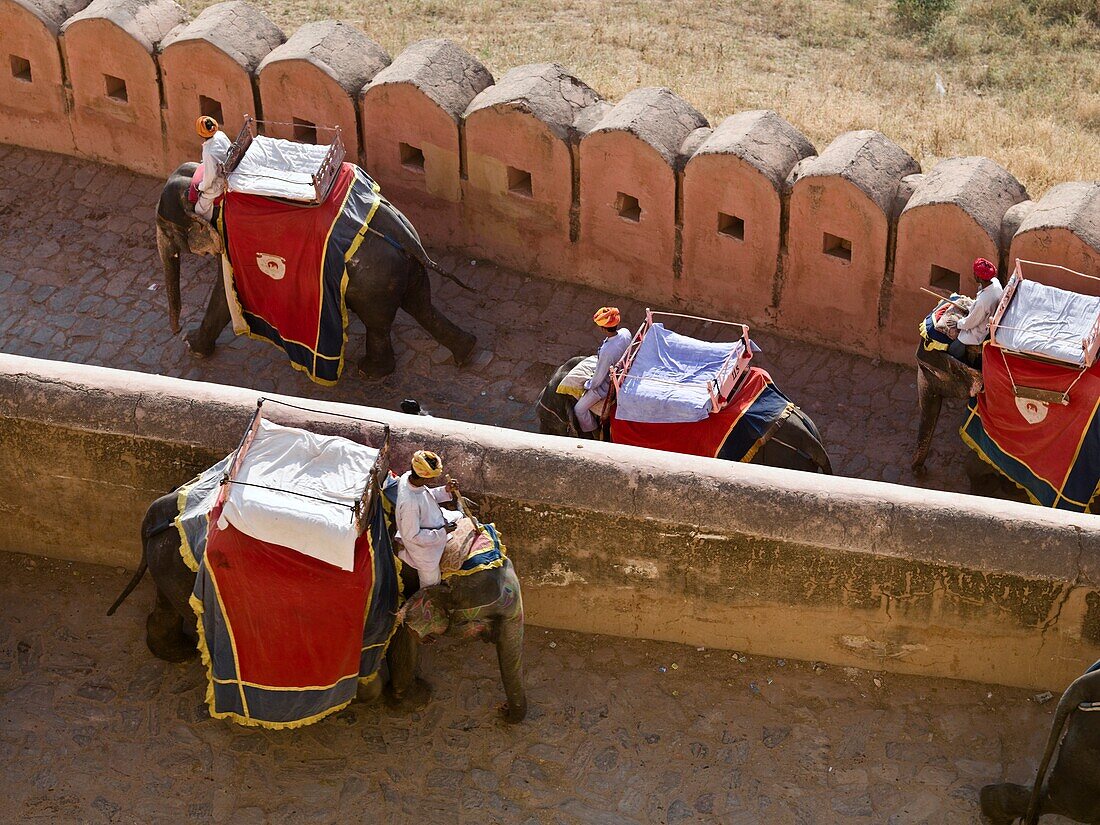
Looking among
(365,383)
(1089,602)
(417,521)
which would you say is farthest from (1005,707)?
(365,383)

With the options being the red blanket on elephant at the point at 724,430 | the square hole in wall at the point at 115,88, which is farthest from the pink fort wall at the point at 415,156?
the red blanket on elephant at the point at 724,430

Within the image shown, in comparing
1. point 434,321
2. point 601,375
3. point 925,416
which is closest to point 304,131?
point 434,321

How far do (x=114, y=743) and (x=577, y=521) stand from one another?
6.67 ft

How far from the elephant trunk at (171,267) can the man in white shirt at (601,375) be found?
115 inches

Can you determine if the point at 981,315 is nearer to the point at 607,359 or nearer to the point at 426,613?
the point at 607,359

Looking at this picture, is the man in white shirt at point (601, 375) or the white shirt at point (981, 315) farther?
the man in white shirt at point (601, 375)

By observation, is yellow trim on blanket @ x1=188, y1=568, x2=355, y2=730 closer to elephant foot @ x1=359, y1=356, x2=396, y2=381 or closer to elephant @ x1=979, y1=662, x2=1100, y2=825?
elephant @ x1=979, y1=662, x2=1100, y2=825

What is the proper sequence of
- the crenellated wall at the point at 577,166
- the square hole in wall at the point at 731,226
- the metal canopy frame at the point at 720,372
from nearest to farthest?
the metal canopy frame at the point at 720,372
the crenellated wall at the point at 577,166
the square hole in wall at the point at 731,226

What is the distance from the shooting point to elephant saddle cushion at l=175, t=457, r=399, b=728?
6.18 metres

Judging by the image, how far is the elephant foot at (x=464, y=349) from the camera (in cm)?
1002

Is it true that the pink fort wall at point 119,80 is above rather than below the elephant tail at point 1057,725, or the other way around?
above

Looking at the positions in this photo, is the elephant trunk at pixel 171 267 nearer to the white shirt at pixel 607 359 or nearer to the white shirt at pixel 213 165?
the white shirt at pixel 213 165

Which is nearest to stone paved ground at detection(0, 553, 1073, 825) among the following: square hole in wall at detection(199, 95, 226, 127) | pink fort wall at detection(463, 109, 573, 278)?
pink fort wall at detection(463, 109, 573, 278)

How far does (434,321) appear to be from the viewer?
392 inches
